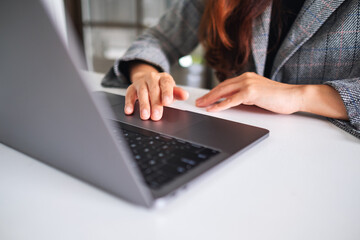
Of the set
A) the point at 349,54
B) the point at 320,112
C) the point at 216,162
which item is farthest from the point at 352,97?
the point at 216,162

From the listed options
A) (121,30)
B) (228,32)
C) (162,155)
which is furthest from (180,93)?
(121,30)

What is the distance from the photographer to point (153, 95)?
541 millimetres

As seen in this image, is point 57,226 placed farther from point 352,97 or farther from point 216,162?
point 352,97

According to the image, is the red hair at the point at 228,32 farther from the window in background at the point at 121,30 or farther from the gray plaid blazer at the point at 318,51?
the window in background at the point at 121,30

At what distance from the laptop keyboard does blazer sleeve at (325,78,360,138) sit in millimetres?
277

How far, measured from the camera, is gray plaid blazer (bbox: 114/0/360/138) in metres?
0.52

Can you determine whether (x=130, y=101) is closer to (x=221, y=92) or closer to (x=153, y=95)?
(x=153, y=95)

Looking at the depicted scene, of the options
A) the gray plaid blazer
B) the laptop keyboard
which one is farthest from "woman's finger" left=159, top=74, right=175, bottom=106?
the gray plaid blazer

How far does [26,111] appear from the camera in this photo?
0.85 feet

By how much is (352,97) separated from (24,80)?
504mm

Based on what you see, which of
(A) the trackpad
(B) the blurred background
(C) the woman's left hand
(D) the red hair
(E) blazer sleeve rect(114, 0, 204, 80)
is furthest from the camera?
(B) the blurred background

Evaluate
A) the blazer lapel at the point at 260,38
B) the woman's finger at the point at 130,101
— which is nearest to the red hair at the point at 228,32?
the blazer lapel at the point at 260,38

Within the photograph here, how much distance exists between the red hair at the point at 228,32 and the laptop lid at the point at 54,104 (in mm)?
605

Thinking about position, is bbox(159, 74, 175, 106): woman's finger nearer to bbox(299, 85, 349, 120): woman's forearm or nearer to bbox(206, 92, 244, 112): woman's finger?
bbox(206, 92, 244, 112): woman's finger
